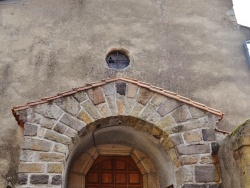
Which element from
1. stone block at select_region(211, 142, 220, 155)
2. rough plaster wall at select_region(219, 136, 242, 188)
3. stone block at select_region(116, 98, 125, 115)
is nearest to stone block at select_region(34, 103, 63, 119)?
stone block at select_region(116, 98, 125, 115)

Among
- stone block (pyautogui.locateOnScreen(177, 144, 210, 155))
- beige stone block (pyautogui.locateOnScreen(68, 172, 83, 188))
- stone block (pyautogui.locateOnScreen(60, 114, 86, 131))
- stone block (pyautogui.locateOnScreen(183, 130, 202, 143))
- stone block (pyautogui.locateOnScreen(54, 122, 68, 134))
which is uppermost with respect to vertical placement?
stone block (pyautogui.locateOnScreen(60, 114, 86, 131))

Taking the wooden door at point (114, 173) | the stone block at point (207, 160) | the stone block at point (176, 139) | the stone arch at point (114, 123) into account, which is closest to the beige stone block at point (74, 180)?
the wooden door at point (114, 173)

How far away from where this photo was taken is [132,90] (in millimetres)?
4430

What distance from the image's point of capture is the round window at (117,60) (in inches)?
235

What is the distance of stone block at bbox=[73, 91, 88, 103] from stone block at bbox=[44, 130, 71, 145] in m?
0.51

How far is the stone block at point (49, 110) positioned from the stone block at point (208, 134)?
1.79 meters

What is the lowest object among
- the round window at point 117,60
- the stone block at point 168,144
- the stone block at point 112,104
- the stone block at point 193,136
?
the stone block at point 168,144

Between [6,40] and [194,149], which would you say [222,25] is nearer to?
[194,149]

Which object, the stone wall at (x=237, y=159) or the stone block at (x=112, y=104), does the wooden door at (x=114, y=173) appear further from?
the stone wall at (x=237, y=159)

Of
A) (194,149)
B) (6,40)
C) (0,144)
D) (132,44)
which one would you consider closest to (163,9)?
(132,44)

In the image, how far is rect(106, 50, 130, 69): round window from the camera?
598 cm

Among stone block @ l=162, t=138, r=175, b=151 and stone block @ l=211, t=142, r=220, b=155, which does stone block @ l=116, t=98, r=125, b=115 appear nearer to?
stone block @ l=162, t=138, r=175, b=151

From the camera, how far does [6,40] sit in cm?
603

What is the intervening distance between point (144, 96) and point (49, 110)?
47.7 inches
